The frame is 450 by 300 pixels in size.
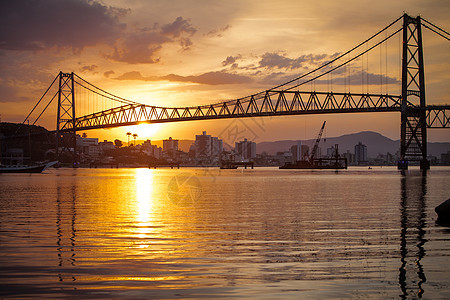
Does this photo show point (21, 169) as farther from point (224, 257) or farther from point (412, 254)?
point (412, 254)

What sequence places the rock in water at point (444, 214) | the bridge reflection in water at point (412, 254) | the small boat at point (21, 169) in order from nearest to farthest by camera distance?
the bridge reflection in water at point (412, 254) → the rock in water at point (444, 214) → the small boat at point (21, 169)

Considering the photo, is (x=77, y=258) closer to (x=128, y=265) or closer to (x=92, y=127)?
(x=128, y=265)

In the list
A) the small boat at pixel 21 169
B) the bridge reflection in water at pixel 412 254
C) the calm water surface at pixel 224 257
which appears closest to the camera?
the calm water surface at pixel 224 257

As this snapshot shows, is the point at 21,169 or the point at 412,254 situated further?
the point at 21,169

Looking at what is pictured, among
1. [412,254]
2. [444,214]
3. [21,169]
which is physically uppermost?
[21,169]

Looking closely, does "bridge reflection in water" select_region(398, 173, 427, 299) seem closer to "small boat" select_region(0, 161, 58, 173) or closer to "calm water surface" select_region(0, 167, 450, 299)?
"calm water surface" select_region(0, 167, 450, 299)

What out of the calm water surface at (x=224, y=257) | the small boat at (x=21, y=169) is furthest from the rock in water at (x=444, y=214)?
the small boat at (x=21, y=169)

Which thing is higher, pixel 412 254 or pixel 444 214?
pixel 444 214

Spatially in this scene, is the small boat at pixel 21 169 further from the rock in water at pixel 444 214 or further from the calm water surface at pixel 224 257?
the rock in water at pixel 444 214

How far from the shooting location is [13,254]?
11156mm

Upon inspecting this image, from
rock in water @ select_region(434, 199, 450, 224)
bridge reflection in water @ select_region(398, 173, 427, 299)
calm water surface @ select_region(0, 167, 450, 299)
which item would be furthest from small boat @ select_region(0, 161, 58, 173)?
rock in water @ select_region(434, 199, 450, 224)

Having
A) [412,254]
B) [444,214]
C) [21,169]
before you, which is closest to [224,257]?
[412,254]

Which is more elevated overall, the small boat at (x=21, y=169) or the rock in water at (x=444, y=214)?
the small boat at (x=21, y=169)

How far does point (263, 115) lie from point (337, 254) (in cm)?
10785
